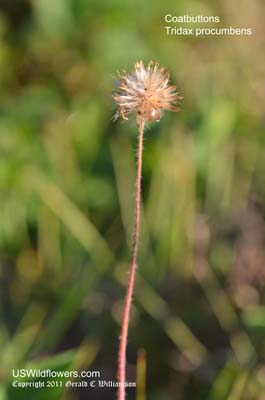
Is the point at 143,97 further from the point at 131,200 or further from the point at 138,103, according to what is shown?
the point at 131,200

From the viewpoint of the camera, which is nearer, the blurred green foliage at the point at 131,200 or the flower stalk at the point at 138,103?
the flower stalk at the point at 138,103

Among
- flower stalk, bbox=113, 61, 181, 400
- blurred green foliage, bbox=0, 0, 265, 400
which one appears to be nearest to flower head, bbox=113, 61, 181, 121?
flower stalk, bbox=113, 61, 181, 400

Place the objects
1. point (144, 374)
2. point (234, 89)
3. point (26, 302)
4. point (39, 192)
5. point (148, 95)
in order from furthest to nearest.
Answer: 1. point (234, 89)
2. point (39, 192)
3. point (26, 302)
4. point (144, 374)
5. point (148, 95)

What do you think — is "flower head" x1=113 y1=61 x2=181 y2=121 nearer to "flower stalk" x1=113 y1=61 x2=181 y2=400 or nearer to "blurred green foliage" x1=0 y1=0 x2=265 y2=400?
"flower stalk" x1=113 y1=61 x2=181 y2=400

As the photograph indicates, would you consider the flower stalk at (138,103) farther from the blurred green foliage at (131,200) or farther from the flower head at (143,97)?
the blurred green foliage at (131,200)

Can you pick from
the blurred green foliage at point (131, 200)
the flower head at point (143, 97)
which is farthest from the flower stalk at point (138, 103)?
the blurred green foliage at point (131, 200)

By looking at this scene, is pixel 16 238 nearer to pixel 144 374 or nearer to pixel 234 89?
pixel 144 374

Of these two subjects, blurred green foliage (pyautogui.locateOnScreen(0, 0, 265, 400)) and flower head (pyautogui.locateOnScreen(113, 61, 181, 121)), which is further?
blurred green foliage (pyautogui.locateOnScreen(0, 0, 265, 400))

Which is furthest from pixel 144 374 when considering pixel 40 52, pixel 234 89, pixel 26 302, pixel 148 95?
pixel 40 52
